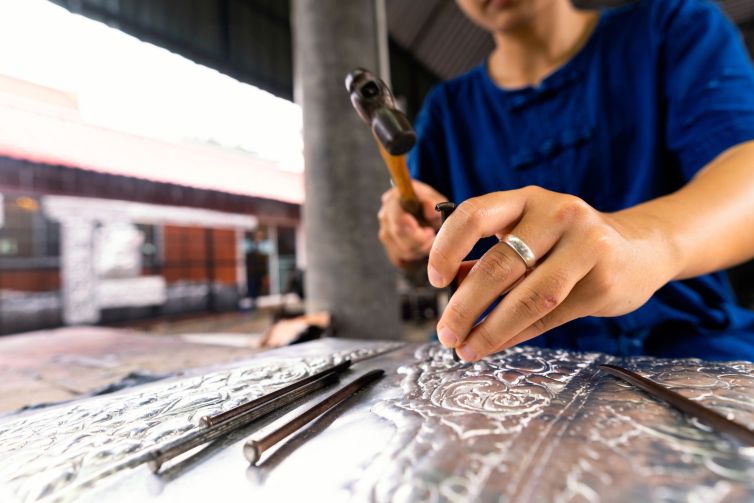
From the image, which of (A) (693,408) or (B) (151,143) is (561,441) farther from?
(B) (151,143)

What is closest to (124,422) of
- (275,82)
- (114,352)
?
(114,352)

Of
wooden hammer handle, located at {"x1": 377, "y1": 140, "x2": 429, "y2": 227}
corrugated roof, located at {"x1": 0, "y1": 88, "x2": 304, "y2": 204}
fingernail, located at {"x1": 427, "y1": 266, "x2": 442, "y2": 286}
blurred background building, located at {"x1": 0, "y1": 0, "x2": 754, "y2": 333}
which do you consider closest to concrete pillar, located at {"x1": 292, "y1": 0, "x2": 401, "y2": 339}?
blurred background building, located at {"x1": 0, "y1": 0, "x2": 754, "y2": 333}

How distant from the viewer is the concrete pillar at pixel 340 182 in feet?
7.21

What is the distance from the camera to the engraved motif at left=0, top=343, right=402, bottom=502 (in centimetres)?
40

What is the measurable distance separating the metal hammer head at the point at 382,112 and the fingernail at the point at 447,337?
0.85 feet

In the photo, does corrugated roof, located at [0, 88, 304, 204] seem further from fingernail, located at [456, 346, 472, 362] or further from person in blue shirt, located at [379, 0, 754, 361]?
fingernail, located at [456, 346, 472, 362]

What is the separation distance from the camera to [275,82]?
5.86 meters

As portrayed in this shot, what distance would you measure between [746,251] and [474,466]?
Answer: 729 millimetres

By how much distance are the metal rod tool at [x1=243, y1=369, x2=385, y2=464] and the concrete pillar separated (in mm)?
1581

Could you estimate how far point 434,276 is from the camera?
1.67 feet

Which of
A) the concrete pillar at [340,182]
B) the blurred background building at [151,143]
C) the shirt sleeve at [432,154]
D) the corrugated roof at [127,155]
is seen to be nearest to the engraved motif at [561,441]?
the shirt sleeve at [432,154]

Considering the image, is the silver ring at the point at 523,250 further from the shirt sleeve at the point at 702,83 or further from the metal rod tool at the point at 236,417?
the shirt sleeve at the point at 702,83

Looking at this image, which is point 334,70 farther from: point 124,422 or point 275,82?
point 275,82

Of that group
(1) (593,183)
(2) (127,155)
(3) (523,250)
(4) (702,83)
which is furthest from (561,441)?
(2) (127,155)
